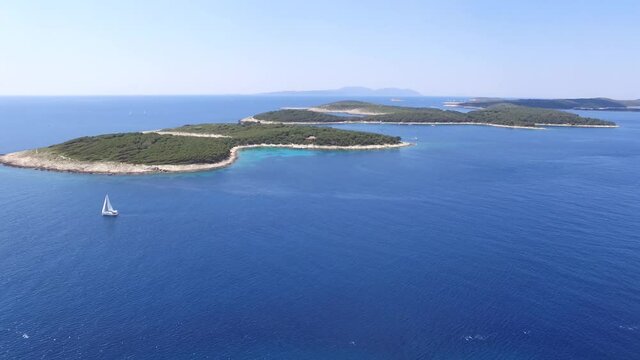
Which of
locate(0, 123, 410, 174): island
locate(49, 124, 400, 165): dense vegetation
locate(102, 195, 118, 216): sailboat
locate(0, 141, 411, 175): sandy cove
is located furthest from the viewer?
locate(49, 124, 400, 165): dense vegetation

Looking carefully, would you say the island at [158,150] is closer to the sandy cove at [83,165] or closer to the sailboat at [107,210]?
the sandy cove at [83,165]

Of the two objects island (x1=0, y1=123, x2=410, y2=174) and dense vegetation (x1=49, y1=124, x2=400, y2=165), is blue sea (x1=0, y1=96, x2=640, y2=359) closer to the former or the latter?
island (x1=0, y1=123, x2=410, y2=174)

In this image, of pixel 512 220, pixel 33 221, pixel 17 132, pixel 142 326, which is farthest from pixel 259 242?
pixel 17 132

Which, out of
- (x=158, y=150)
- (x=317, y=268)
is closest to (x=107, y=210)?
(x=317, y=268)

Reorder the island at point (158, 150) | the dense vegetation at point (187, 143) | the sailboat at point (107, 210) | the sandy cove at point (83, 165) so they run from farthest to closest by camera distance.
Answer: the dense vegetation at point (187, 143)
the island at point (158, 150)
the sandy cove at point (83, 165)
the sailboat at point (107, 210)

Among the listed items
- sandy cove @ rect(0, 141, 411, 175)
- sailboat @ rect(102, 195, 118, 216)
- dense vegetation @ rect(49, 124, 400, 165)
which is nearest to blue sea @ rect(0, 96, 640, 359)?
sailboat @ rect(102, 195, 118, 216)

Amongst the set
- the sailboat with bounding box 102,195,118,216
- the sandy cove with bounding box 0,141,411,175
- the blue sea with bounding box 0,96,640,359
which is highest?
the sandy cove with bounding box 0,141,411,175

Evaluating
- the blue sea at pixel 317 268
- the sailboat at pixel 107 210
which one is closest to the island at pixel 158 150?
the blue sea at pixel 317 268
